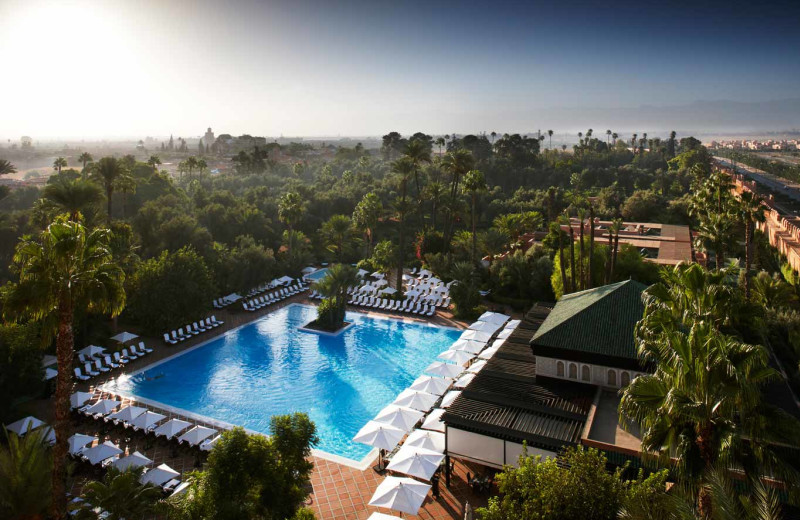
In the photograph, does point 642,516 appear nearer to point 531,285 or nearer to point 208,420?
point 208,420

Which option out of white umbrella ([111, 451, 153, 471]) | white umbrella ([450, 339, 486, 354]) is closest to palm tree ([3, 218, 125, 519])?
white umbrella ([111, 451, 153, 471])

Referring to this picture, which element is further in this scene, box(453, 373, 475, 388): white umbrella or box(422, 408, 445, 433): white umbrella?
box(453, 373, 475, 388): white umbrella

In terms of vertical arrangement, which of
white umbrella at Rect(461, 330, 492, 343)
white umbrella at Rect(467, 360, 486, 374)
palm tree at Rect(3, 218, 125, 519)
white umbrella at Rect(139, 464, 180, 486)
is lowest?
white umbrella at Rect(139, 464, 180, 486)

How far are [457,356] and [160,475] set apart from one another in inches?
445

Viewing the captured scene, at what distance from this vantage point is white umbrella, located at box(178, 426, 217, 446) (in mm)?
15008

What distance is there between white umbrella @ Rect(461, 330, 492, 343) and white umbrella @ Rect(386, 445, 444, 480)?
9110mm

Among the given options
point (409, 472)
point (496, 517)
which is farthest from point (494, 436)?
point (496, 517)

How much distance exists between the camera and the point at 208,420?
17938mm

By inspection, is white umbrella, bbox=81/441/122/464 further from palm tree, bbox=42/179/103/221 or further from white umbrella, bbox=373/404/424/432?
palm tree, bbox=42/179/103/221

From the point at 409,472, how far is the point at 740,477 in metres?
7.05

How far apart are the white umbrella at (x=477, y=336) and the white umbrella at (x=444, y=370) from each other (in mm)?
3112

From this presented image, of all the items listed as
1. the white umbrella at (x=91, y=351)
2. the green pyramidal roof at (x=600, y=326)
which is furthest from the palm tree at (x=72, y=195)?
the green pyramidal roof at (x=600, y=326)

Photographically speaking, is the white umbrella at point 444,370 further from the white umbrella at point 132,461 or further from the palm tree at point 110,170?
the palm tree at point 110,170

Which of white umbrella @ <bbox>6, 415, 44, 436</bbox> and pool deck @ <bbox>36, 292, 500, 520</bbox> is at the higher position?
white umbrella @ <bbox>6, 415, 44, 436</bbox>
